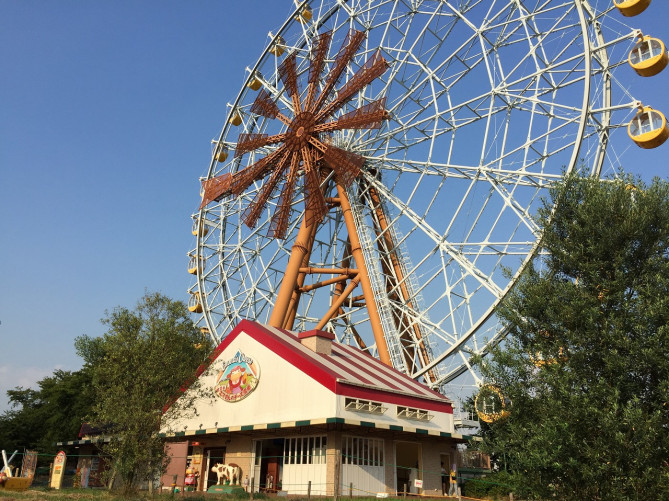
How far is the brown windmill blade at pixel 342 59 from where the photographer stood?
29328 mm

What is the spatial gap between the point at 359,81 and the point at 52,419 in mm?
27665

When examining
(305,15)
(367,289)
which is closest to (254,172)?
(305,15)

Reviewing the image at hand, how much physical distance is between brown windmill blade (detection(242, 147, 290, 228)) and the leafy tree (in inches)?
604

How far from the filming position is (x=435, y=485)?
21000mm

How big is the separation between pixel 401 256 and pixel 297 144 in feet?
26.5

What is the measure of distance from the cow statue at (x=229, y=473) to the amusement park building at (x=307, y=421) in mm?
205

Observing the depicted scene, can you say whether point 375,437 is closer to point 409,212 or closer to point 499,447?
point 499,447

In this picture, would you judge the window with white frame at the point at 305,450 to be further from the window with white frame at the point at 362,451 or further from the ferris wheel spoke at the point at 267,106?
the ferris wheel spoke at the point at 267,106

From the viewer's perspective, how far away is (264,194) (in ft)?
102

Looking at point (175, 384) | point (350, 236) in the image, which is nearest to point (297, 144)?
point (350, 236)

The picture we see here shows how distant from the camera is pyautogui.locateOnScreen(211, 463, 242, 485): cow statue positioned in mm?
20406

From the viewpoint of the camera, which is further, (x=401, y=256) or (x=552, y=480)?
(x=401, y=256)

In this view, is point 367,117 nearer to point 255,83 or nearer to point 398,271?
point 398,271

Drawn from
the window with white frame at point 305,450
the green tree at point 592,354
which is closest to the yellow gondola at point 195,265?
the window with white frame at point 305,450
